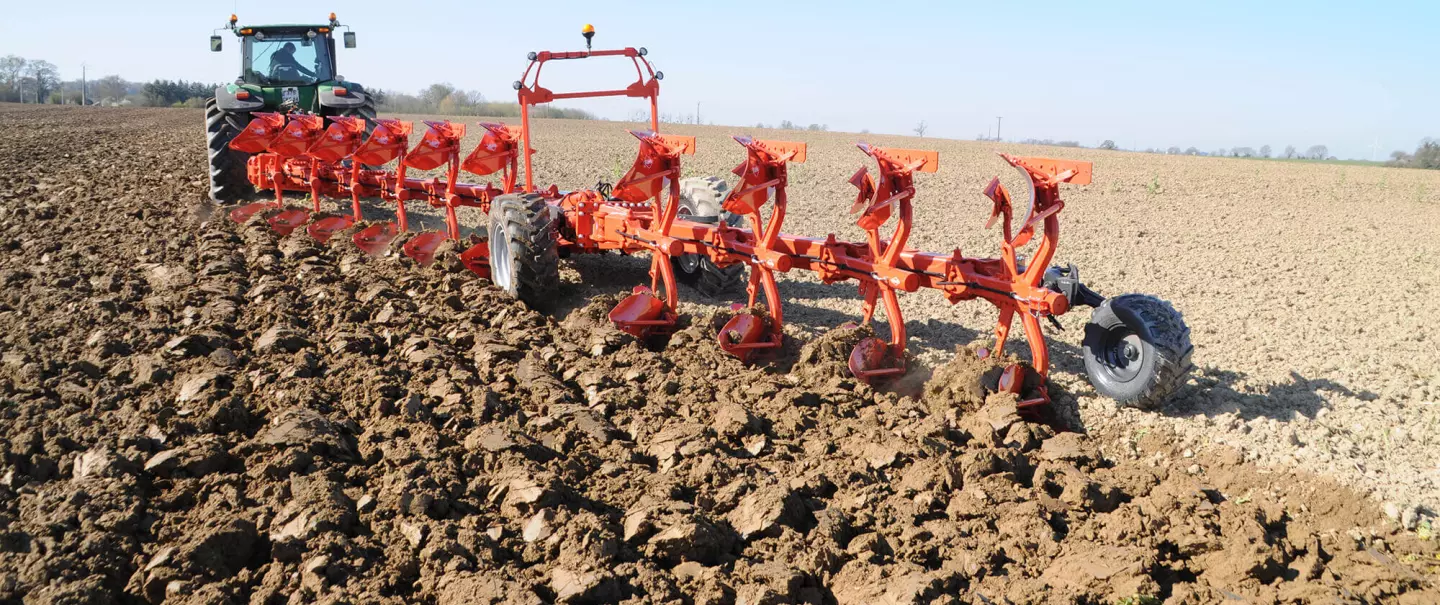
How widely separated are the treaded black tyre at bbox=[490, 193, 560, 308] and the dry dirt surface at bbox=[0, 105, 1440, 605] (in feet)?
Result: 0.92

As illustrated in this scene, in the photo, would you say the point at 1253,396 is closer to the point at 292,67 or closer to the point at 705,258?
the point at 705,258

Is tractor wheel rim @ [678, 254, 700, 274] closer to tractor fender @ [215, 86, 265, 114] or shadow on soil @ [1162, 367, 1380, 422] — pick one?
shadow on soil @ [1162, 367, 1380, 422]

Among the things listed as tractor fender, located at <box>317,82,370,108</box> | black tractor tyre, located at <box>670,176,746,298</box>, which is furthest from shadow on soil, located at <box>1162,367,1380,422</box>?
tractor fender, located at <box>317,82,370,108</box>

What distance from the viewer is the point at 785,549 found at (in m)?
2.97

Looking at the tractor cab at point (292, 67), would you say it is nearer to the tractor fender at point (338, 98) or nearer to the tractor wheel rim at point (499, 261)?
the tractor fender at point (338, 98)

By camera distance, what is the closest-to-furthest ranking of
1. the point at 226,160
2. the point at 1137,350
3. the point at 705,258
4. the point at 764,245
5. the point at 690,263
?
the point at 1137,350
the point at 764,245
the point at 705,258
the point at 690,263
the point at 226,160

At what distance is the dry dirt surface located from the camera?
2826 millimetres

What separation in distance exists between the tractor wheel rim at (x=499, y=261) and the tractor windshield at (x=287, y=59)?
237 inches

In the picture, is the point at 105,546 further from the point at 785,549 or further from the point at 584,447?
the point at 785,549

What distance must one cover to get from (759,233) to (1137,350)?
6.73ft

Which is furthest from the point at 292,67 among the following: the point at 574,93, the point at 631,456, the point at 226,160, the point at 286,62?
the point at 631,456

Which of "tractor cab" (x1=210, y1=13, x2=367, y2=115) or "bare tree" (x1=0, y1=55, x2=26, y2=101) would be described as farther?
"bare tree" (x1=0, y1=55, x2=26, y2=101)

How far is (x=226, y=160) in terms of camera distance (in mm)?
10352

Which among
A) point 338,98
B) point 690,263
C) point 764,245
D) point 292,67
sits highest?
point 292,67
